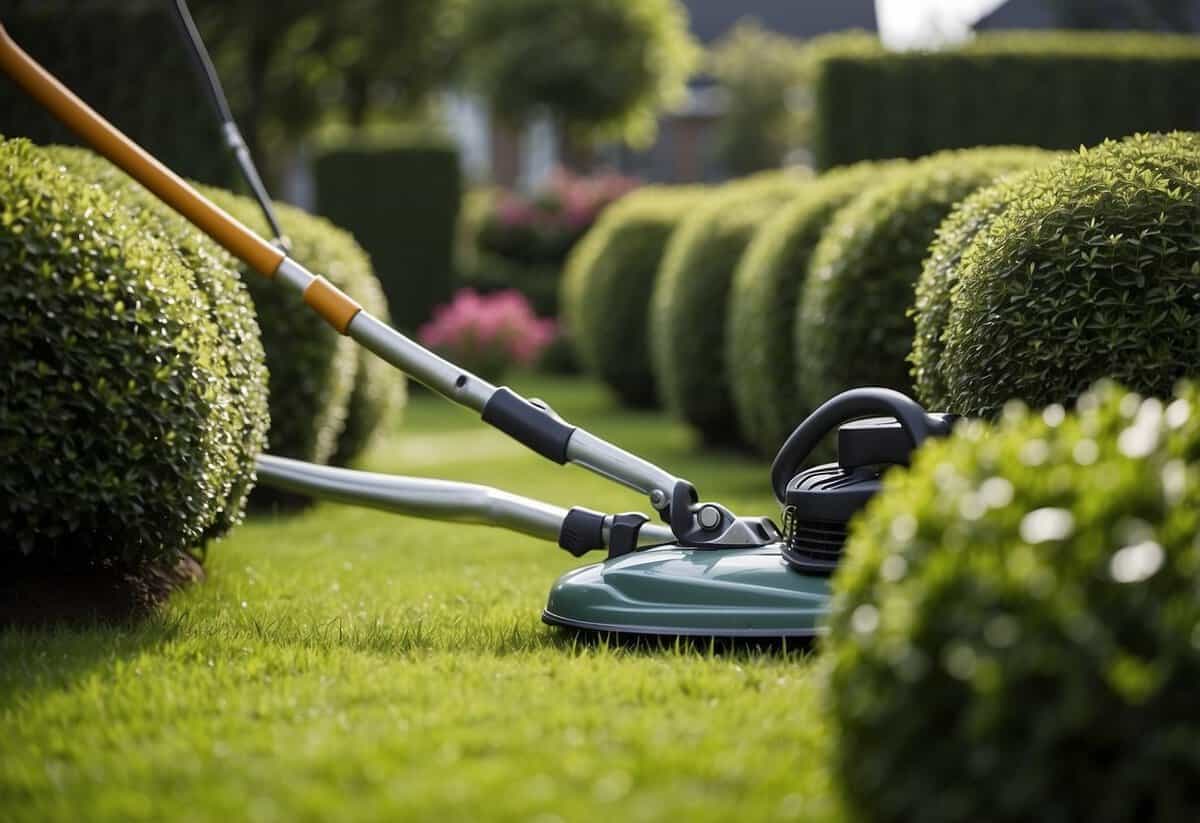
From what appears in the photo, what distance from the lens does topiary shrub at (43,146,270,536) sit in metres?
5.11

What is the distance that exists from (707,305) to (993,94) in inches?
140

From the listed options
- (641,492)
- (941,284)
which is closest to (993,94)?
(941,284)

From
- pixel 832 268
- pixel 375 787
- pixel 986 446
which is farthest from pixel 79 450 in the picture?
pixel 832 268

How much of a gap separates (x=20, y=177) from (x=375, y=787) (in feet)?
8.02

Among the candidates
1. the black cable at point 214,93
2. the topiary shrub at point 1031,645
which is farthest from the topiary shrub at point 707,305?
the topiary shrub at point 1031,645

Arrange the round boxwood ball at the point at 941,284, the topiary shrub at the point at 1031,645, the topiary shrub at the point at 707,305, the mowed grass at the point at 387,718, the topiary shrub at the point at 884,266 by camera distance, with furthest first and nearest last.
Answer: the topiary shrub at the point at 707,305 < the topiary shrub at the point at 884,266 < the round boxwood ball at the point at 941,284 < the mowed grass at the point at 387,718 < the topiary shrub at the point at 1031,645

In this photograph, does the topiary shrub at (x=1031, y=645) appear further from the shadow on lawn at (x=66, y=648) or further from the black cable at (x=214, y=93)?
the black cable at (x=214, y=93)

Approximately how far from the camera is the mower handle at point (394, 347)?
4566 mm

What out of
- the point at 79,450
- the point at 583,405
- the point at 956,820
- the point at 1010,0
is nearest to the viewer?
the point at 956,820

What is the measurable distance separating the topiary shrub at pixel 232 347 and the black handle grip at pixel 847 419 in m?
1.76

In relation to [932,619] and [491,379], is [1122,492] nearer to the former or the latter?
[932,619]

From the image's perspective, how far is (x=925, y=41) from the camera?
13.0 meters

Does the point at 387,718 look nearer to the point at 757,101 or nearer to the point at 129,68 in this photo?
the point at 129,68

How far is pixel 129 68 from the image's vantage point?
1198 centimetres
